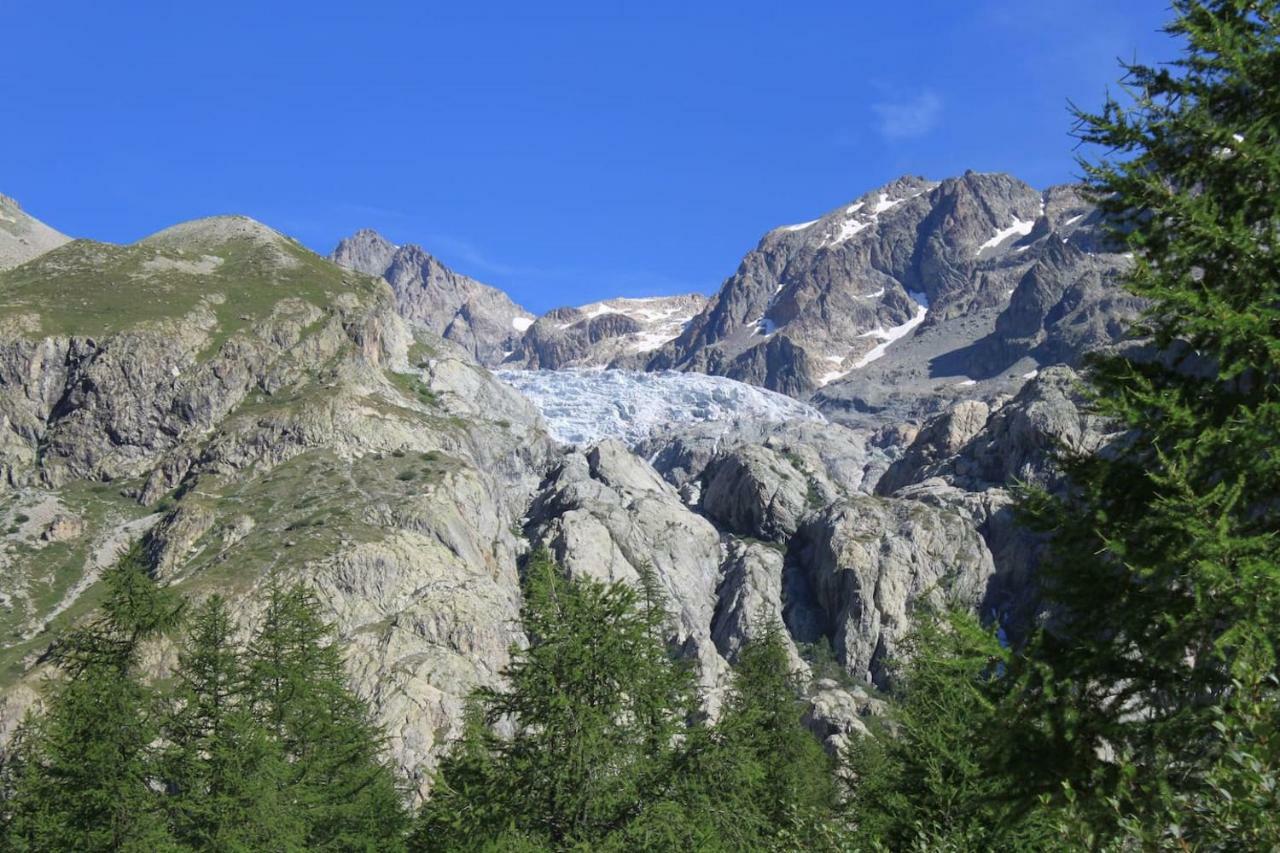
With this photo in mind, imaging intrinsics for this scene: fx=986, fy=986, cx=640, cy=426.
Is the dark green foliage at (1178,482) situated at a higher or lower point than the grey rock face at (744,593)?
lower

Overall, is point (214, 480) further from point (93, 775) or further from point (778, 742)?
point (93, 775)

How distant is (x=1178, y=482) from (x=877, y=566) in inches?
5586

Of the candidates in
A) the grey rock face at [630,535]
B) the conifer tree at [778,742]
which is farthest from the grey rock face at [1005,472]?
the conifer tree at [778,742]

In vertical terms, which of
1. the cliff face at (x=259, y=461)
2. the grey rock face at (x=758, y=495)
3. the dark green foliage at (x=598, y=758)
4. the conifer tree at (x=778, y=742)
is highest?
the grey rock face at (x=758, y=495)

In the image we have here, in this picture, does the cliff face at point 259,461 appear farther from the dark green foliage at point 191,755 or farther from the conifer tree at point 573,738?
the conifer tree at point 573,738

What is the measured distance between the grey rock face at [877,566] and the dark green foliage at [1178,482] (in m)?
131

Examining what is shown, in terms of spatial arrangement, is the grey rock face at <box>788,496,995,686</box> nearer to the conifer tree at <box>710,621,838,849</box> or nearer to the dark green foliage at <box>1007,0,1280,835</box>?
the conifer tree at <box>710,621,838,849</box>

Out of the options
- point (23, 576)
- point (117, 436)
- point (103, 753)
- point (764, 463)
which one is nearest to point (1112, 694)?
point (103, 753)

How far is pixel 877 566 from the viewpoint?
14762cm

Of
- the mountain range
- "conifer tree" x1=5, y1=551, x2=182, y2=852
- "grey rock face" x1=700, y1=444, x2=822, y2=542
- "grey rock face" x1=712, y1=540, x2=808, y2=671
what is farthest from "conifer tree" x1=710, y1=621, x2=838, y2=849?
"grey rock face" x1=700, y1=444, x2=822, y2=542

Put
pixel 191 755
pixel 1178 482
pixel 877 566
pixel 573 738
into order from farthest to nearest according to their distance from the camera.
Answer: pixel 877 566 < pixel 191 755 < pixel 573 738 < pixel 1178 482

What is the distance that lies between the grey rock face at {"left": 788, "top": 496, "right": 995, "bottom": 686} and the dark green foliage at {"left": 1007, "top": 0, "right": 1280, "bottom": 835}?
428 ft

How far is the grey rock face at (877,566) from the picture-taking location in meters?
142

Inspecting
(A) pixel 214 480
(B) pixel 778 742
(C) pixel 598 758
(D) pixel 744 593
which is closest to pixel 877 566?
(D) pixel 744 593
